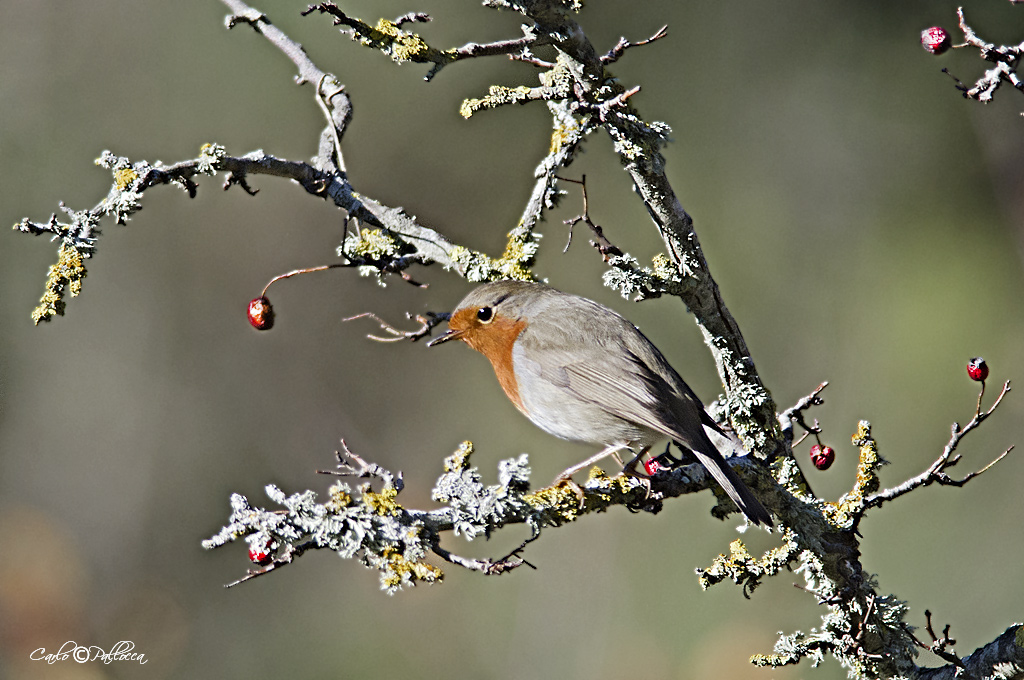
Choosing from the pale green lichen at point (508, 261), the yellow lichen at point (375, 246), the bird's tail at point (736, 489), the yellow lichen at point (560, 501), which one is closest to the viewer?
the yellow lichen at point (560, 501)

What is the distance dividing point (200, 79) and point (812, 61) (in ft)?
17.4

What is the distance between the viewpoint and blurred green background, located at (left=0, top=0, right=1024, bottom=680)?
576cm

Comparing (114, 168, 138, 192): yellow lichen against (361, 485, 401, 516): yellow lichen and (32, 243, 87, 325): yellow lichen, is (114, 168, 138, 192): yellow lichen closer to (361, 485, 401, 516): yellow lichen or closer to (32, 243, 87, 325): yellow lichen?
(32, 243, 87, 325): yellow lichen

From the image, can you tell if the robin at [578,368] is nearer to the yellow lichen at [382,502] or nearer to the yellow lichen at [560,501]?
the yellow lichen at [560,501]

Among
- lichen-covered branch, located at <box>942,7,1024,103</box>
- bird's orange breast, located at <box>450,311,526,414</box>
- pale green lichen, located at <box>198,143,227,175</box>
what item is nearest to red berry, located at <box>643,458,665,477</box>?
bird's orange breast, located at <box>450,311,526,414</box>

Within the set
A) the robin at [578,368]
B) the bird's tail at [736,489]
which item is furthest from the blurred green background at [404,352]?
the bird's tail at [736,489]

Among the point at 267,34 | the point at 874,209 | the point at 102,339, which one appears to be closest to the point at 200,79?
the point at 102,339

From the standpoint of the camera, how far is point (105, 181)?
6.30m

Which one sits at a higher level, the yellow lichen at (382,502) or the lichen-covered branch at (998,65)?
the lichen-covered branch at (998,65)

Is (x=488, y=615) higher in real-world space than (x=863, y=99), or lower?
lower

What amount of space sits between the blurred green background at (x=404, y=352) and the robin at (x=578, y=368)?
9.02 ft

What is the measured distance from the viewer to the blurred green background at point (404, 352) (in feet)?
18.9

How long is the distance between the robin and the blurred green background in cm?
275

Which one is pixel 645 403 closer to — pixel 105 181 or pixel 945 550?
pixel 945 550
